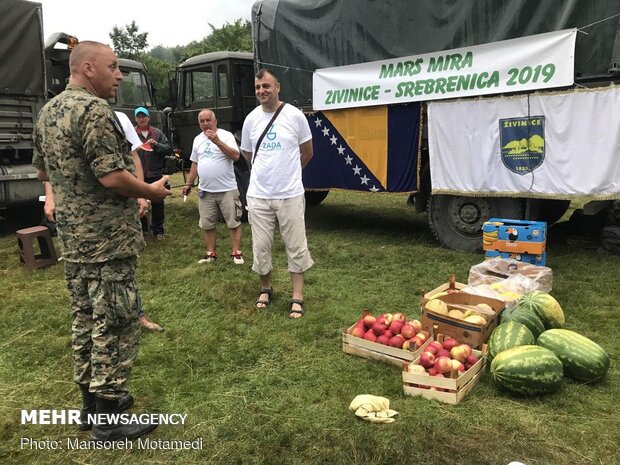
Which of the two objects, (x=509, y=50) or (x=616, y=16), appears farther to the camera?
(x=509, y=50)

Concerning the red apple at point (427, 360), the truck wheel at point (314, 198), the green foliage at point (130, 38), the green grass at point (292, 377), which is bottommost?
the green grass at point (292, 377)

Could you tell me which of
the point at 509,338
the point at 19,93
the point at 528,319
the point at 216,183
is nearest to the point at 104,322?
the point at 509,338

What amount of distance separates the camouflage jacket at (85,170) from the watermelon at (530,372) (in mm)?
2231

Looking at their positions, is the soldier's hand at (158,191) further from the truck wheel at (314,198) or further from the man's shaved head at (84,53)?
the truck wheel at (314,198)

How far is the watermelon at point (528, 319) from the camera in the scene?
3.47 meters

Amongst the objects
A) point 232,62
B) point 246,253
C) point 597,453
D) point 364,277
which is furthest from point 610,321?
point 232,62

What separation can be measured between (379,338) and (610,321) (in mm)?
2063

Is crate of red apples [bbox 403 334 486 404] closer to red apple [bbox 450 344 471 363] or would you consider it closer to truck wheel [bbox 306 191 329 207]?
red apple [bbox 450 344 471 363]

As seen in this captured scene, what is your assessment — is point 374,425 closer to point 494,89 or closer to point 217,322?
point 217,322

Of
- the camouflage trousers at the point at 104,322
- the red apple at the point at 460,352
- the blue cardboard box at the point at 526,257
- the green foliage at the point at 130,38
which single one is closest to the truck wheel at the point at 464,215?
the blue cardboard box at the point at 526,257

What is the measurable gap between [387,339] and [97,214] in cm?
208

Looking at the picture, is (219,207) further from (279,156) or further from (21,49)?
(21,49)

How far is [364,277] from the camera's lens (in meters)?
5.49

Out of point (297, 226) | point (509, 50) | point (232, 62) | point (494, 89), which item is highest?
point (232, 62)
